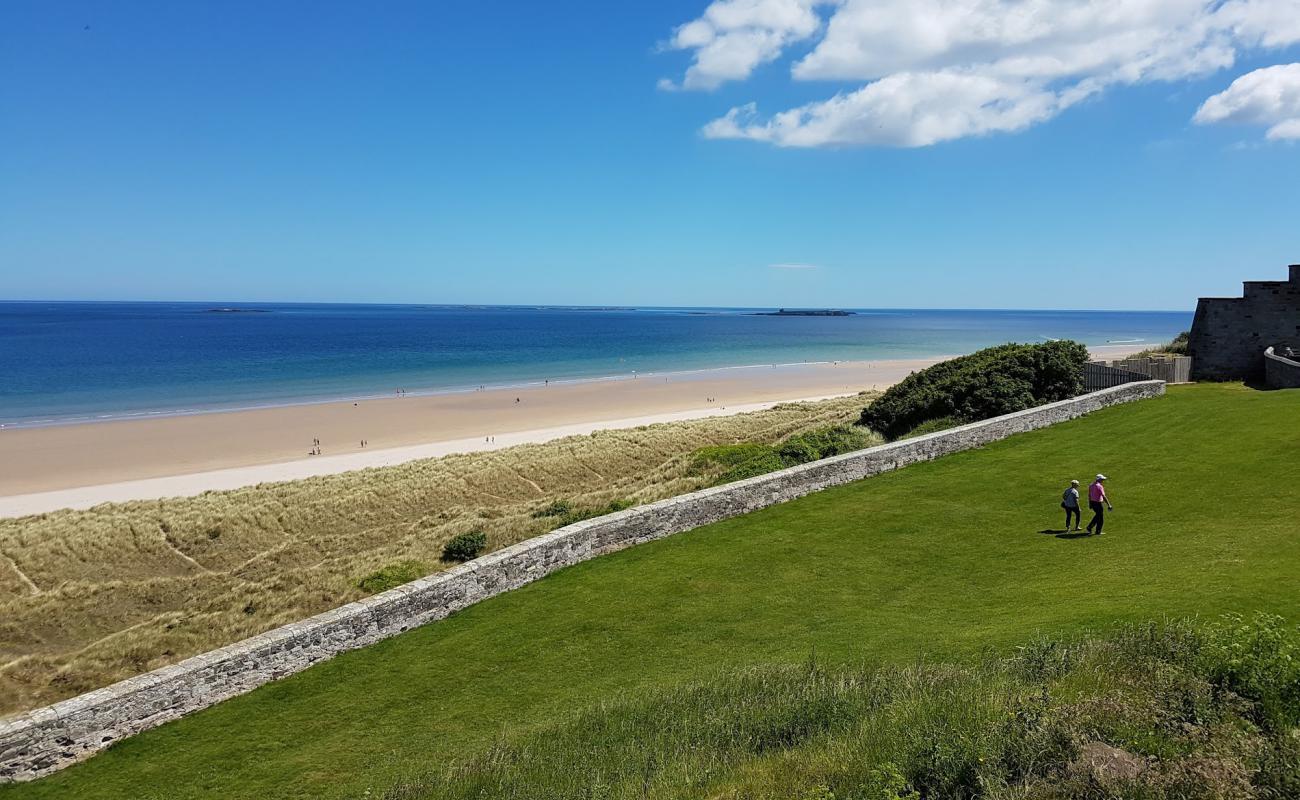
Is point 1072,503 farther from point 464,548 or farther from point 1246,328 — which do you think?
point 1246,328

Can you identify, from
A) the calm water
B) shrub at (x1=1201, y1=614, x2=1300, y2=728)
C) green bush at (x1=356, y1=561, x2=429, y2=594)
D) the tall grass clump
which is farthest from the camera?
the calm water

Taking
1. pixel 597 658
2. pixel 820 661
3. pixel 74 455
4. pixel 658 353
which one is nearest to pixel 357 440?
pixel 74 455

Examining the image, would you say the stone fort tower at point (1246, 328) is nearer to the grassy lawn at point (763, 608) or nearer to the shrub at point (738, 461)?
the grassy lawn at point (763, 608)

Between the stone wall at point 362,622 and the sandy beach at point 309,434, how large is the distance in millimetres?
18633

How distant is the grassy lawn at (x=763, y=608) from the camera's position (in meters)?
7.66

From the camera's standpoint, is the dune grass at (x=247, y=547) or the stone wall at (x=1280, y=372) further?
the stone wall at (x=1280, y=372)

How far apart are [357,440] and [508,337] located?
87.7 meters

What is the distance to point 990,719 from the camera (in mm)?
5355

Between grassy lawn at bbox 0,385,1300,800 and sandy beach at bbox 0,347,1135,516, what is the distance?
780 inches

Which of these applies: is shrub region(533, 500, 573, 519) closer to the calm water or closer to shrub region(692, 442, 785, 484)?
shrub region(692, 442, 785, 484)

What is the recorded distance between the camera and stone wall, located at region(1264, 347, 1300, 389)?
76.7 ft

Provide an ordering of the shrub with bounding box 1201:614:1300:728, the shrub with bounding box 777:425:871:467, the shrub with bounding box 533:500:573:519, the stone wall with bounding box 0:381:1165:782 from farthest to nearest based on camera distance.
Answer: the shrub with bounding box 777:425:871:467 < the shrub with bounding box 533:500:573:519 < the stone wall with bounding box 0:381:1165:782 < the shrub with bounding box 1201:614:1300:728

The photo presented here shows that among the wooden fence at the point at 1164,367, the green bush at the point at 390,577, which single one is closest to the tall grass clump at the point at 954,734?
the green bush at the point at 390,577

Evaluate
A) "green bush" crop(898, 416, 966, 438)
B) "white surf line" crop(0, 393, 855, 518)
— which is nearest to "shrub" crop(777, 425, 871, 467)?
"green bush" crop(898, 416, 966, 438)
